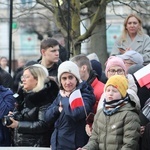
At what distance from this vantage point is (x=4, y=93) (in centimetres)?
722

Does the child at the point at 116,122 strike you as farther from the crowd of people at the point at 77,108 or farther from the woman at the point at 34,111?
the woman at the point at 34,111

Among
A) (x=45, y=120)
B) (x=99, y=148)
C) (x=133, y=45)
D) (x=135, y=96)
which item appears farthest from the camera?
(x=133, y=45)

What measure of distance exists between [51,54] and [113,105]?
2.09m

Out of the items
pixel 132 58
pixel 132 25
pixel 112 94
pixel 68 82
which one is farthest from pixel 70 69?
pixel 132 25

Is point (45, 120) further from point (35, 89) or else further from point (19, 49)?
point (19, 49)

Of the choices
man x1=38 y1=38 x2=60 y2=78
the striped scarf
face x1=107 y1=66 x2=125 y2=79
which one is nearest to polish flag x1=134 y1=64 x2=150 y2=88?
face x1=107 y1=66 x2=125 y2=79

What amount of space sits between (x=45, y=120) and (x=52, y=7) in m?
4.48

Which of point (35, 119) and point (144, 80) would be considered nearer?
point (144, 80)

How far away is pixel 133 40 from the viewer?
27.9ft

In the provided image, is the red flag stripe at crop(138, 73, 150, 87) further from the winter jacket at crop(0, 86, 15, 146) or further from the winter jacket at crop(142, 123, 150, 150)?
the winter jacket at crop(0, 86, 15, 146)

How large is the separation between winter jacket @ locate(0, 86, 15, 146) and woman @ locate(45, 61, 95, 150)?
2.66 feet

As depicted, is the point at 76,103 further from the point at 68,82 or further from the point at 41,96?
the point at 41,96

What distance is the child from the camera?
557cm

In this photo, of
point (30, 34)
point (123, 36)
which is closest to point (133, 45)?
point (123, 36)
